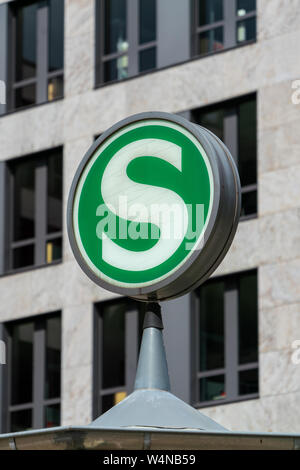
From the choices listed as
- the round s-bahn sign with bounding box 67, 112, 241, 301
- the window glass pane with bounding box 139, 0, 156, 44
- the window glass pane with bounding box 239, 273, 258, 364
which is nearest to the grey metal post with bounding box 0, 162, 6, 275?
the window glass pane with bounding box 139, 0, 156, 44

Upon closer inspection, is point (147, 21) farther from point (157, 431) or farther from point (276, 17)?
point (157, 431)

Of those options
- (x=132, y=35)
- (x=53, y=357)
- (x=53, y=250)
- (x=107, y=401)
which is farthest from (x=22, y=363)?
(x=132, y=35)

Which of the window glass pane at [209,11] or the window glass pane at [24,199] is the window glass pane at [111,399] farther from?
the window glass pane at [209,11]

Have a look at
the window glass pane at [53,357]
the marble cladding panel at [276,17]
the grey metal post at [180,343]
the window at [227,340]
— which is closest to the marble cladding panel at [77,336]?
the window glass pane at [53,357]

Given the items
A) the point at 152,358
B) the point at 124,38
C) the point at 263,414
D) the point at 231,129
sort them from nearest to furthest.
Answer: the point at 152,358
the point at 263,414
the point at 231,129
the point at 124,38

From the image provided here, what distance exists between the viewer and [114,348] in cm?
2905

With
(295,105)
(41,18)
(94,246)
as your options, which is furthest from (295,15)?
(94,246)

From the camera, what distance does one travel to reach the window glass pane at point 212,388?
27.1m

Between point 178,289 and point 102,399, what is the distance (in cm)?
2391

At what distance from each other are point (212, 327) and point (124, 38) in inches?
285

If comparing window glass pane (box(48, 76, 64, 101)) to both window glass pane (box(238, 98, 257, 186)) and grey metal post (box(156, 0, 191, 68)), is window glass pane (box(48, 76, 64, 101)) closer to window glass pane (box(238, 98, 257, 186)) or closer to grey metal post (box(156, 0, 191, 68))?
grey metal post (box(156, 0, 191, 68))

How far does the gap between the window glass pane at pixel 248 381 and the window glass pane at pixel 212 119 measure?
4796mm

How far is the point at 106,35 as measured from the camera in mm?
31000
